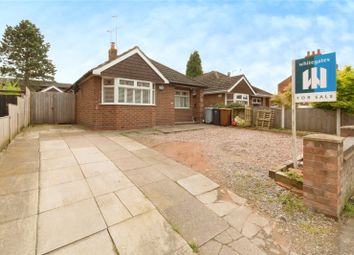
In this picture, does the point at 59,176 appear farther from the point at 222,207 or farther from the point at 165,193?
the point at 222,207

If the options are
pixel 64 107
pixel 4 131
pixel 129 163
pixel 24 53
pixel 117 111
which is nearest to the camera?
pixel 129 163

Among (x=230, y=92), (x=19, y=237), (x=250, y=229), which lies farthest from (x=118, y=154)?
(x=230, y=92)

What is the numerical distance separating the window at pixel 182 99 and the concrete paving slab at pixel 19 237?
13.0m

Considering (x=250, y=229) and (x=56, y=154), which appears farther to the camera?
(x=56, y=154)

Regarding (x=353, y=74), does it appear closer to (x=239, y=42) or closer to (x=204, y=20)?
(x=239, y=42)

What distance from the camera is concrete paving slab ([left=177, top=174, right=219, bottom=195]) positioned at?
11.0 ft

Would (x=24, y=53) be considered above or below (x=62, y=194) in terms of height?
above

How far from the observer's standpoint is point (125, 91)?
10445 mm

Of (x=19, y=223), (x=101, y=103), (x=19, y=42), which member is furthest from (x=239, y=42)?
(x=19, y=42)

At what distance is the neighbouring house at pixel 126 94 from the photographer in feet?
→ 33.0

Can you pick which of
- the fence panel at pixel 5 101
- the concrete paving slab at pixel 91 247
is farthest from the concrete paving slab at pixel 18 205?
the fence panel at pixel 5 101

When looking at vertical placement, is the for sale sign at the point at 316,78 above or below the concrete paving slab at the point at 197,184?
above

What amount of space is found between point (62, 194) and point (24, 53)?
33.3 m

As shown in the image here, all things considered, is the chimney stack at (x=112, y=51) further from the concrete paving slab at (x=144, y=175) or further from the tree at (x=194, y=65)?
the tree at (x=194, y=65)
